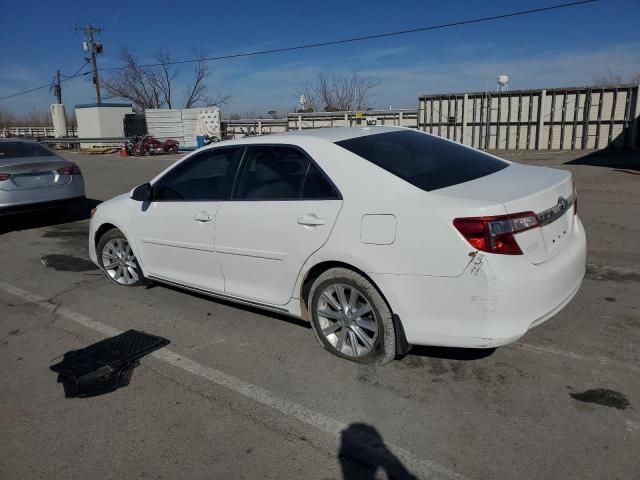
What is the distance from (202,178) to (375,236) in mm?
1946

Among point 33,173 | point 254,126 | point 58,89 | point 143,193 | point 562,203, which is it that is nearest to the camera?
point 562,203

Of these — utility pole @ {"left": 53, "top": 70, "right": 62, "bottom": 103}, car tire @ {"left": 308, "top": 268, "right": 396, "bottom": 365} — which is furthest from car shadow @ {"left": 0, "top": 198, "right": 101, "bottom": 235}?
utility pole @ {"left": 53, "top": 70, "right": 62, "bottom": 103}

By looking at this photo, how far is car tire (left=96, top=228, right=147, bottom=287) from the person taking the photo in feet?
17.5

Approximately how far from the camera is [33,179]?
8445 mm

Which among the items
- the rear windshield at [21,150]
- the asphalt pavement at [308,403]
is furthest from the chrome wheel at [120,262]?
the rear windshield at [21,150]

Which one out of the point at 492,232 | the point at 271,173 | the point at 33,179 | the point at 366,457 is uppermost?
the point at 271,173

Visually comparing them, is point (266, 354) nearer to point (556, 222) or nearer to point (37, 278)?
point (556, 222)

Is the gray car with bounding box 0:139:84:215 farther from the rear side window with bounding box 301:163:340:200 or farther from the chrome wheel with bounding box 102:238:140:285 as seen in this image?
the rear side window with bounding box 301:163:340:200

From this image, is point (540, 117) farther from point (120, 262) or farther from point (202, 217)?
point (202, 217)

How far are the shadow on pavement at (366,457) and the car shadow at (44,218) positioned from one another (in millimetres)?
7799

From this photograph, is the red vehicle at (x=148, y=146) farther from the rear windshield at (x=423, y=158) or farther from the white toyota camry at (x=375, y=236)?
the rear windshield at (x=423, y=158)

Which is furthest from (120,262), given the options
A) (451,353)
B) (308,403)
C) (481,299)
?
(481,299)

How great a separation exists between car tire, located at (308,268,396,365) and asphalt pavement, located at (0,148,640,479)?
110 millimetres

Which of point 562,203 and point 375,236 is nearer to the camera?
point 375,236
